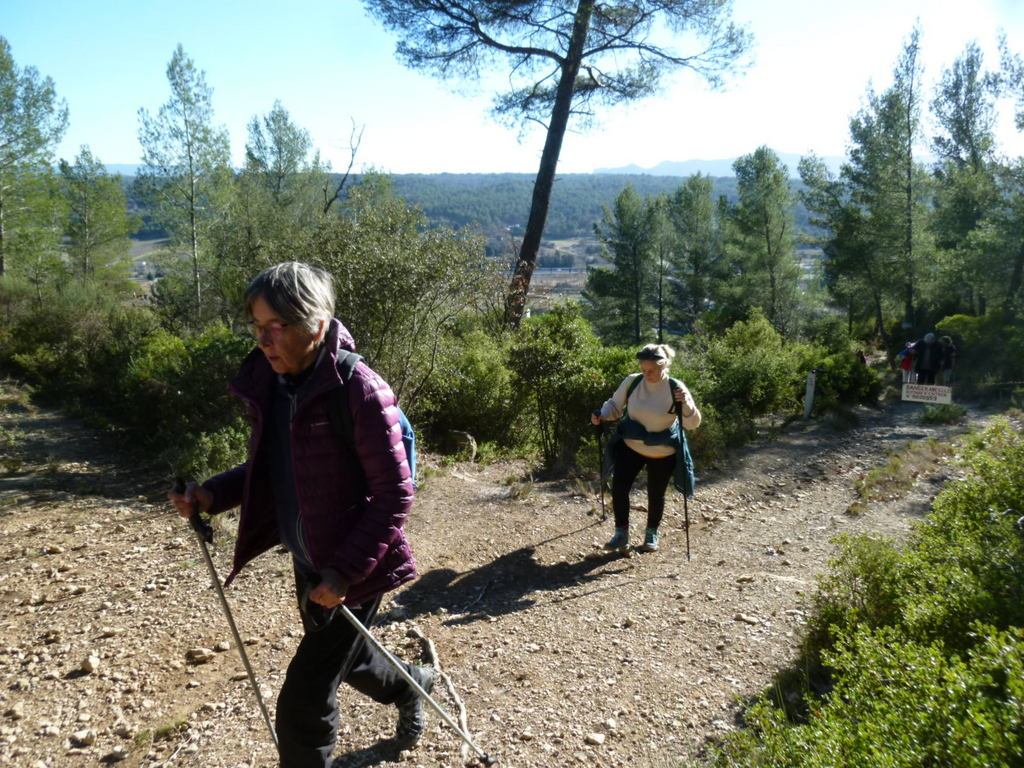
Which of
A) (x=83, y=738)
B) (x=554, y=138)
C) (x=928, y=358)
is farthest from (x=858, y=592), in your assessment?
(x=928, y=358)

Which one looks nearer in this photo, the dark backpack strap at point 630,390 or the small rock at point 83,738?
the small rock at point 83,738

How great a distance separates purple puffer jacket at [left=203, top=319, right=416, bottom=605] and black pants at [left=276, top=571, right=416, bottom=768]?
13 cm

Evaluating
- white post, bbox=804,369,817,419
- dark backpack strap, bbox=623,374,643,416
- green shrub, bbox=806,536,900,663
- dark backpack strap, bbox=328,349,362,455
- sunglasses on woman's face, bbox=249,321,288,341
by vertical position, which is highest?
sunglasses on woman's face, bbox=249,321,288,341

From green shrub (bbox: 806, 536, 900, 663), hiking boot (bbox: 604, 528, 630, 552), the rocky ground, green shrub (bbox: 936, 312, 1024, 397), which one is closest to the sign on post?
green shrub (bbox: 936, 312, 1024, 397)

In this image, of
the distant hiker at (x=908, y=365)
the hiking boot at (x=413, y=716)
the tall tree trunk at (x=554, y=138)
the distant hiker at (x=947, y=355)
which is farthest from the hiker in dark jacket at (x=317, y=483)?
the distant hiker at (x=947, y=355)

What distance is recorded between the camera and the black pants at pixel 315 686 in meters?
2.21

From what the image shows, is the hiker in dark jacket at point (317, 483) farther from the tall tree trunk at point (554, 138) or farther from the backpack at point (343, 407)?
the tall tree trunk at point (554, 138)

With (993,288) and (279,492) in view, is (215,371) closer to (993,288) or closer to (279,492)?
(279,492)

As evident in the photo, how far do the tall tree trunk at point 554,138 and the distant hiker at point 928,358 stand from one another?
8.18 metres

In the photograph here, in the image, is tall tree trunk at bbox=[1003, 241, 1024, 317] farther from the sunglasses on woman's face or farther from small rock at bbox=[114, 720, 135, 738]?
small rock at bbox=[114, 720, 135, 738]

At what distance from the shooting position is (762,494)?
745 cm

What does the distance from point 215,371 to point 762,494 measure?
6.26 meters

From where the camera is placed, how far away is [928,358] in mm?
13867

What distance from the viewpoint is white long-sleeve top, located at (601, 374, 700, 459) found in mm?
4855
